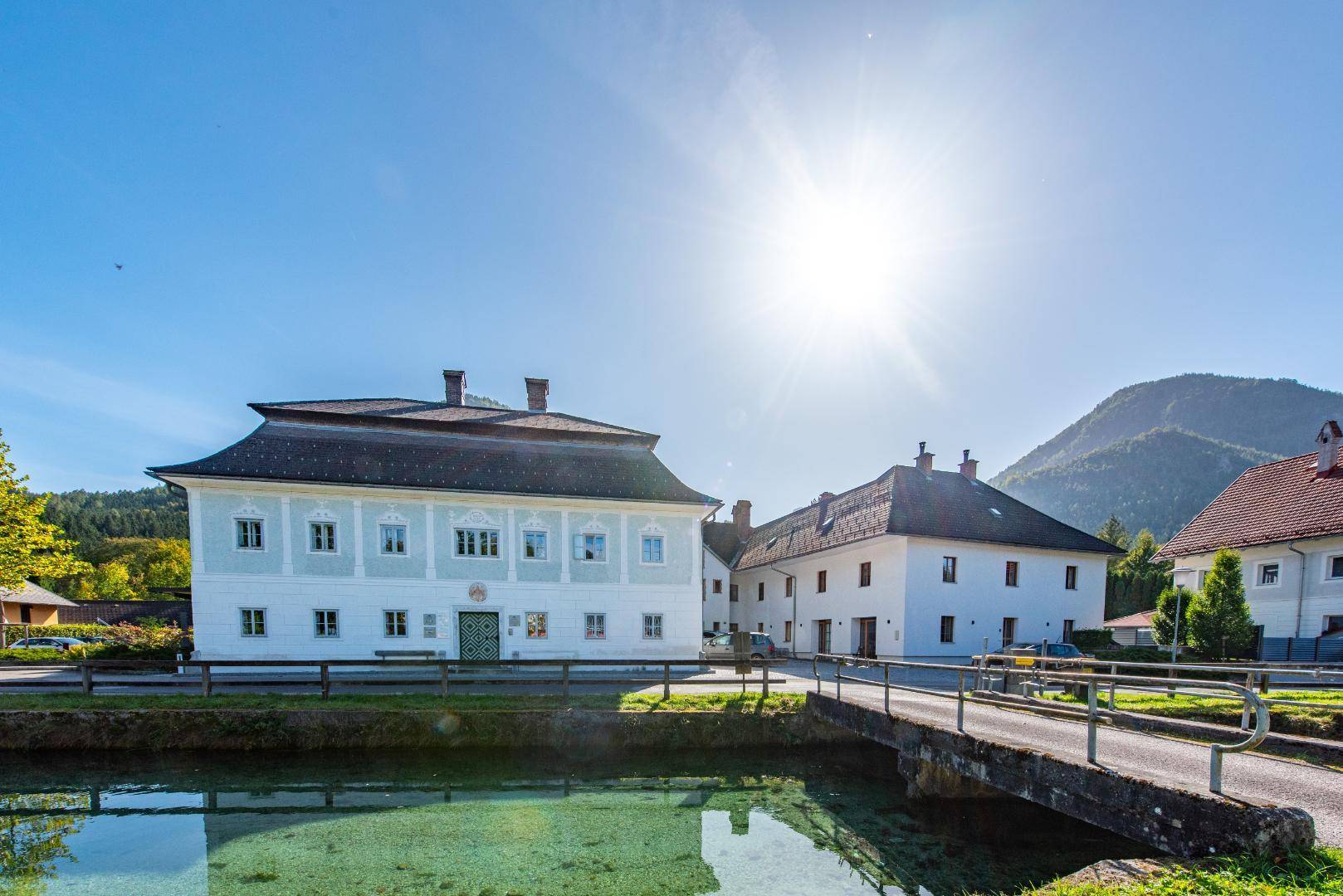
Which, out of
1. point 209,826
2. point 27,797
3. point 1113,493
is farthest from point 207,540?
point 1113,493

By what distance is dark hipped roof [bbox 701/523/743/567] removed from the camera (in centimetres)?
4041

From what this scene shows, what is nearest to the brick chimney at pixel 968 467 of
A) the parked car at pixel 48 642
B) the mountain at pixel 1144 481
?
the parked car at pixel 48 642

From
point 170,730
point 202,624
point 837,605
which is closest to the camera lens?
point 170,730

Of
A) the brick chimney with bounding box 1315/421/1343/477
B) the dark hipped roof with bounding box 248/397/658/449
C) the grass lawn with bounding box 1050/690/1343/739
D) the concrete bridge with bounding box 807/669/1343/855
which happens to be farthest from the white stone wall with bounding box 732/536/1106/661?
the concrete bridge with bounding box 807/669/1343/855

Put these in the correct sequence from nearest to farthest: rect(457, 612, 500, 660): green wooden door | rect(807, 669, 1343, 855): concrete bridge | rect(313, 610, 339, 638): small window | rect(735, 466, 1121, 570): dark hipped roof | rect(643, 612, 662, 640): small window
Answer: rect(807, 669, 1343, 855): concrete bridge → rect(313, 610, 339, 638): small window → rect(457, 612, 500, 660): green wooden door → rect(643, 612, 662, 640): small window → rect(735, 466, 1121, 570): dark hipped roof

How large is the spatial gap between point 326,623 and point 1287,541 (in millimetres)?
32830

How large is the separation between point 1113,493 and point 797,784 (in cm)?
15122

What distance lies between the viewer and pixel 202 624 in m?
17.0

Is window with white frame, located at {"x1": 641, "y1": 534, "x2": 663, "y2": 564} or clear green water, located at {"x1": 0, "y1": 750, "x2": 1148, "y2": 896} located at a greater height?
window with white frame, located at {"x1": 641, "y1": 534, "x2": 663, "y2": 564}

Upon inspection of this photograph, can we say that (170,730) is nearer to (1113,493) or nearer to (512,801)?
(512,801)

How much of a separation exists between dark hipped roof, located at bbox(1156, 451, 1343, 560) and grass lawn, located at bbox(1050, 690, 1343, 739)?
1026cm

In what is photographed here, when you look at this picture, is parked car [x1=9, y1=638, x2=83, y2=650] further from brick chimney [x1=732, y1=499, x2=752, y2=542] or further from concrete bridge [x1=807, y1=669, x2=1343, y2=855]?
concrete bridge [x1=807, y1=669, x2=1343, y2=855]

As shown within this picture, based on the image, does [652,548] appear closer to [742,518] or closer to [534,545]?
[534,545]

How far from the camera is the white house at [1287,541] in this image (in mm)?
19094
